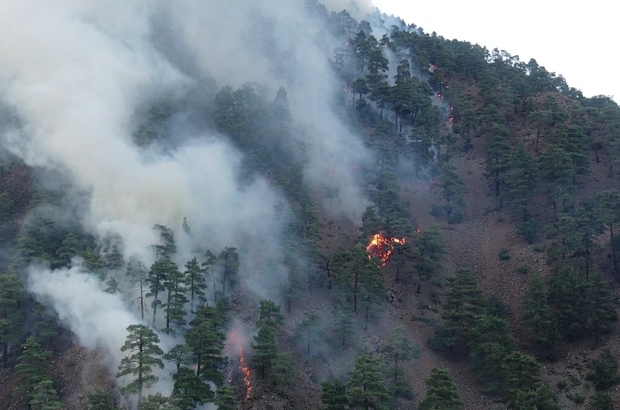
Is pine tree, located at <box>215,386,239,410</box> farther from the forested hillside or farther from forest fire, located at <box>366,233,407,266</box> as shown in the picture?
forest fire, located at <box>366,233,407,266</box>

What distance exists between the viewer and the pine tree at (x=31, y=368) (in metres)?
46.3

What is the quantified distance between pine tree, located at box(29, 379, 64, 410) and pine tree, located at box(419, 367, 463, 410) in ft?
97.6

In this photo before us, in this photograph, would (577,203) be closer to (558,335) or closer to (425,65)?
(558,335)

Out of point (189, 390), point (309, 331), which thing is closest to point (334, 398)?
point (189, 390)

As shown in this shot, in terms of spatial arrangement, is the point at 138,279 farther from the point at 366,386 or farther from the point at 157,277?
the point at 366,386

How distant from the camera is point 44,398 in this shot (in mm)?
43250

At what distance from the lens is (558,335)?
54.1m

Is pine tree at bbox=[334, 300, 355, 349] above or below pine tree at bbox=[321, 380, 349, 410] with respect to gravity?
above

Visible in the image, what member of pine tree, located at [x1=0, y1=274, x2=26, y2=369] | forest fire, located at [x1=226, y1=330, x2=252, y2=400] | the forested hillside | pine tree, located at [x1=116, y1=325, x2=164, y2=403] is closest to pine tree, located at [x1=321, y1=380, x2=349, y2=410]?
the forested hillside

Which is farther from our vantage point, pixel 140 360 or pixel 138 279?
pixel 138 279

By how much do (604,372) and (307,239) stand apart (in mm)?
33945

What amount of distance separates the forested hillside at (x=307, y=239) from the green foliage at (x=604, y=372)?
8.4 inches

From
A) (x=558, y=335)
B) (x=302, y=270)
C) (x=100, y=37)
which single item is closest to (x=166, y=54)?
(x=100, y=37)

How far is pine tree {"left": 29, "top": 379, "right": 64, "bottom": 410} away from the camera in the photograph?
42.7 m
